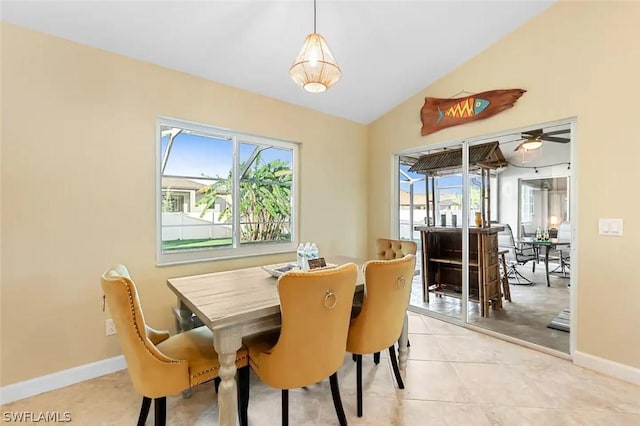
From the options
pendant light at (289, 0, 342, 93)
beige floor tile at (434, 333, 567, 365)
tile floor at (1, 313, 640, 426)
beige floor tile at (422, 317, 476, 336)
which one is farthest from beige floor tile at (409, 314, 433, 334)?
pendant light at (289, 0, 342, 93)

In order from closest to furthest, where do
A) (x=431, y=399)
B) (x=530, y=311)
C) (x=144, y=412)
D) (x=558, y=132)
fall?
(x=144, y=412), (x=431, y=399), (x=558, y=132), (x=530, y=311)

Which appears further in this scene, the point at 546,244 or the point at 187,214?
the point at 546,244

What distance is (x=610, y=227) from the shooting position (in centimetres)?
226

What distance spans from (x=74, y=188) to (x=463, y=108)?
3.66 metres

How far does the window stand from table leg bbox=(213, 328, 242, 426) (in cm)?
150

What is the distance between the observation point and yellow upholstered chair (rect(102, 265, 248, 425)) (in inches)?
51.7

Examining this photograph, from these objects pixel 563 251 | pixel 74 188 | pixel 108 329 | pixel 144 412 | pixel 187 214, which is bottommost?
pixel 144 412

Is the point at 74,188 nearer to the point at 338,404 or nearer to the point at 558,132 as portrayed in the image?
the point at 338,404

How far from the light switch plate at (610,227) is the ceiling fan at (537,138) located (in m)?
0.76

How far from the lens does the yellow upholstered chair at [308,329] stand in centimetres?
139

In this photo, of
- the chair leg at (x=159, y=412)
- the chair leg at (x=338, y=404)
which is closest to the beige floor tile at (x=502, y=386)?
the chair leg at (x=338, y=404)

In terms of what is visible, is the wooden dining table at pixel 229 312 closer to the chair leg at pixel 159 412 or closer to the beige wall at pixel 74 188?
the chair leg at pixel 159 412

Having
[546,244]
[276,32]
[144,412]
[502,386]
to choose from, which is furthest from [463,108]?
[144,412]

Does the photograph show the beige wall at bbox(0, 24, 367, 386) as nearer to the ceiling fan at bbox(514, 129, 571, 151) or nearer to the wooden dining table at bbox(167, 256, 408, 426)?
the wooden dining table at bbox(167, 256, 408, 426)
